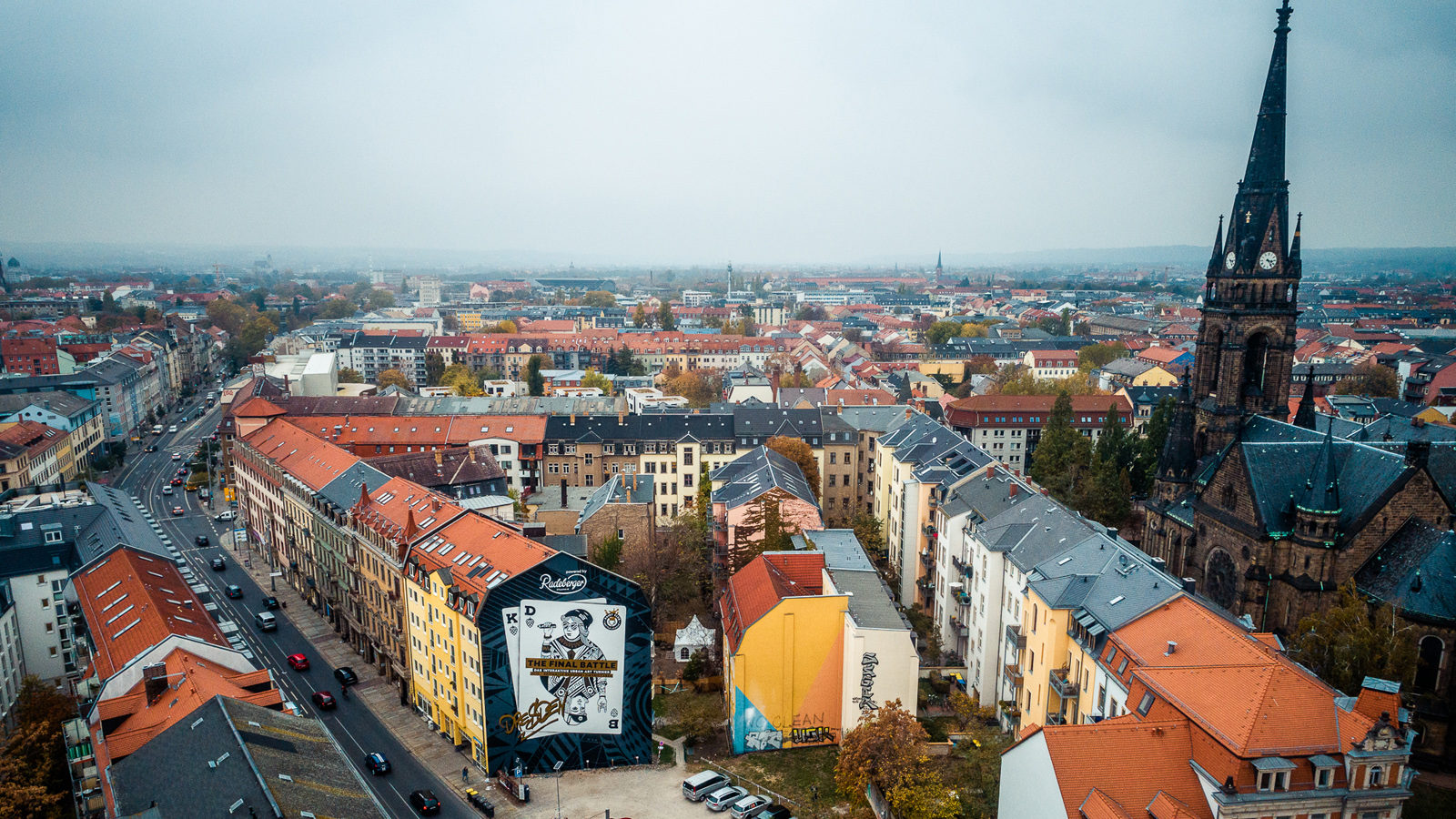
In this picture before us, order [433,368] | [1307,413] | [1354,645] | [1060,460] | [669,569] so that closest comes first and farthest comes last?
[1354,645]
[1307,413]
[669,569]
[1060,460]
[433,368]

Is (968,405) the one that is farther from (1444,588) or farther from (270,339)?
(270,339)

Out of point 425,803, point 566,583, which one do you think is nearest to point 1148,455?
point 566,583

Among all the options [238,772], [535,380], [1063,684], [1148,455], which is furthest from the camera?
[535,380]

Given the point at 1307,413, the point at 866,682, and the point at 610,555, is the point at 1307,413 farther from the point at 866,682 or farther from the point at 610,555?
the point at 610,555

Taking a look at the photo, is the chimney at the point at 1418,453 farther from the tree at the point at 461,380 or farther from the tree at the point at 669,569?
the tree at the point at 461,380

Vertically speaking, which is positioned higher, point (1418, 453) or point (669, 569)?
point (1418, 453)

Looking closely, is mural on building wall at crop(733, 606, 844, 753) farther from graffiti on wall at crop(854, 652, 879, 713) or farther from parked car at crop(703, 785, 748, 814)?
parked car at crop(703, 785, 748, 814)

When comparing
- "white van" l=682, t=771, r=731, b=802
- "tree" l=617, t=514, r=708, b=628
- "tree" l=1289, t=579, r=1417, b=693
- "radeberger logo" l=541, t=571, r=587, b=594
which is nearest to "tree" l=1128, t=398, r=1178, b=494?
"tree" l=1289, t=579, r=1417, b=693
